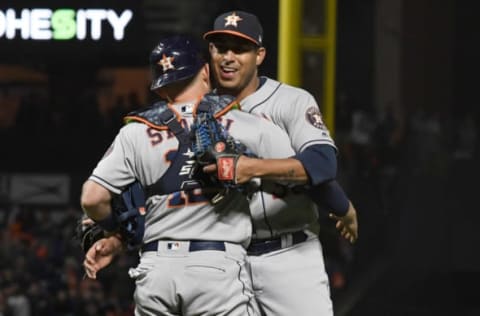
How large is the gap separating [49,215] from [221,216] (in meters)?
8.16

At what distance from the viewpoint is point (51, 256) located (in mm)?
10148

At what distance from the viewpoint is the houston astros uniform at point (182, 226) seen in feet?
8.86

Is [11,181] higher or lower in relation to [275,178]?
lower

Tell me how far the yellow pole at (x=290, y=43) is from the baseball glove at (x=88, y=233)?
80.3 inches

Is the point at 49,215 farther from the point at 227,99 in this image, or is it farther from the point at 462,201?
the point at 227,99

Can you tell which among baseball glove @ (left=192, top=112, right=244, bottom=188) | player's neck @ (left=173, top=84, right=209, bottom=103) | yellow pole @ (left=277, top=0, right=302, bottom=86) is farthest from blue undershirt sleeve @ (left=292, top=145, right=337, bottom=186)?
yellow pole @ (left=277, top=0, right=302, bottom=86)

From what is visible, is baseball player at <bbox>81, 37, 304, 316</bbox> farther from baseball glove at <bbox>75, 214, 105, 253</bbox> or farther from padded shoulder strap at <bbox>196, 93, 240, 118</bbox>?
baseball glove at <bbox>75, 214, 105, 253</bbox>

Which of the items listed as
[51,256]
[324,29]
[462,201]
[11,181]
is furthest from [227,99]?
[11,181]

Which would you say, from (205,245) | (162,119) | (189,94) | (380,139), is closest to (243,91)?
(189,94)

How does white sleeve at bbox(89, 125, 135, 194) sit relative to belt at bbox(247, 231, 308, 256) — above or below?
above

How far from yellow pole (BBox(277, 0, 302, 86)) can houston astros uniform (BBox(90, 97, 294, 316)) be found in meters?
2.17

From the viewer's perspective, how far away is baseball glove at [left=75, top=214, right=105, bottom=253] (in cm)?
297

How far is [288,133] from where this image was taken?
9.61 ft

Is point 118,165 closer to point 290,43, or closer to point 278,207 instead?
point 278,207
